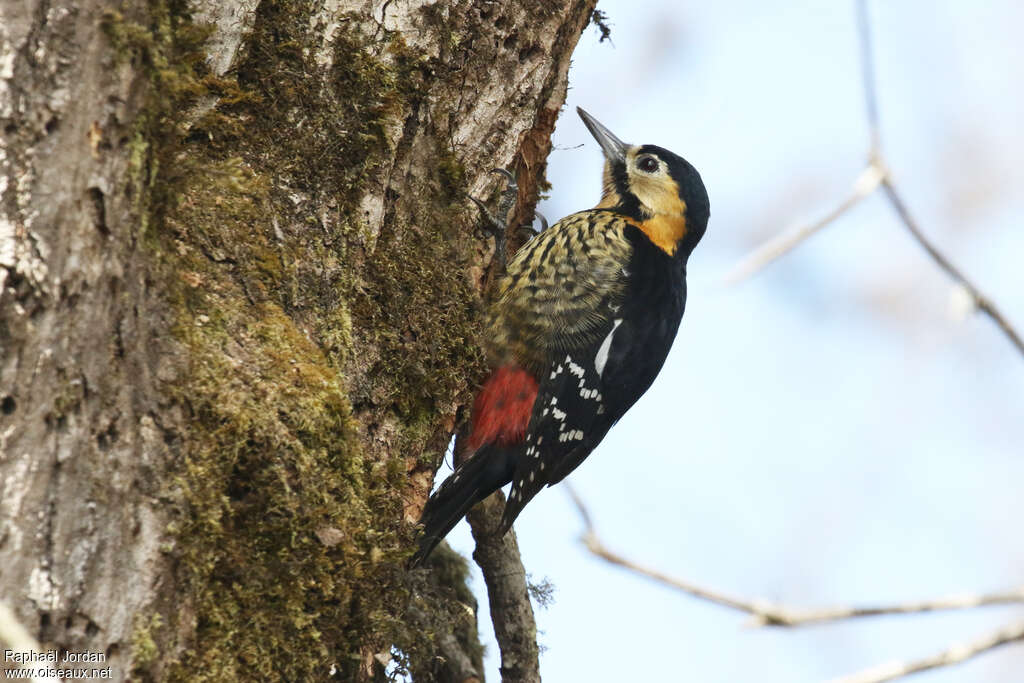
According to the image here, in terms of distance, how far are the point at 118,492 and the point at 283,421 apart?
0.45 m

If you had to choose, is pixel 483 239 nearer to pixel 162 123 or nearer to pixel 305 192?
pixel 305 192

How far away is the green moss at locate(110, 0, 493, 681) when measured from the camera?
212 centimetres

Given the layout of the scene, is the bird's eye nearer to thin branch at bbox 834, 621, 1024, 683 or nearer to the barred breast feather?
the barred breast feather

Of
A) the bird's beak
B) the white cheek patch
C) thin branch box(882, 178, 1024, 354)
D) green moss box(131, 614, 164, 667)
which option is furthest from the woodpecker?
thin branch box(882, 178, 1024, 354)

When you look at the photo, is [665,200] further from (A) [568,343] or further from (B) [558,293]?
(A) [568,343]

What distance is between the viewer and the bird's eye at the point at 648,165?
4496 millimetres

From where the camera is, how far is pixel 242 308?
7.92 ft

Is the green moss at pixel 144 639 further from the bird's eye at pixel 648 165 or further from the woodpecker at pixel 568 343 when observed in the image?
the bird's eye at pixel 648 165

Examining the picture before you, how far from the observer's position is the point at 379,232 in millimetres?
2852

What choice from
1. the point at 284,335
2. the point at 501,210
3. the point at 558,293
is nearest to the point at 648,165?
the point at 558,293

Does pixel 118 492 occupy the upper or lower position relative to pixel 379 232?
lower

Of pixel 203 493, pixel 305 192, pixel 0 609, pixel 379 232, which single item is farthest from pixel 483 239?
pixel 0 609

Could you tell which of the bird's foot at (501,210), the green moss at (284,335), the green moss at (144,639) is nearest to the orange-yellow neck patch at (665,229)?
the bird's foot at (501,210)

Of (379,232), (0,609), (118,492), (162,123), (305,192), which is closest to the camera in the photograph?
(0,609)
